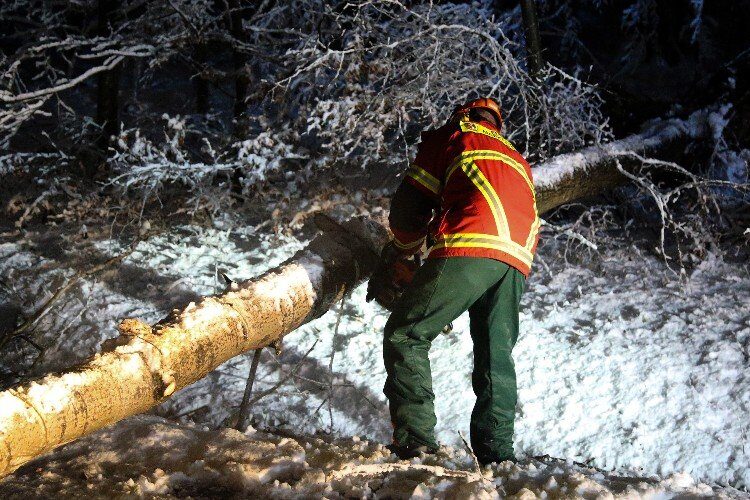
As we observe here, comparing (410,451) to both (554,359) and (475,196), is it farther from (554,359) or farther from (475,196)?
(554,359)

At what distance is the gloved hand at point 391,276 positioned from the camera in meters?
3.13

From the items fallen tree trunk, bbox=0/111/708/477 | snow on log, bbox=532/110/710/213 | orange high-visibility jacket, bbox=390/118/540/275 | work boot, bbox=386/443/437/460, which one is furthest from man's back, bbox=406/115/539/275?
snow on log, bbox=532/110/710/213

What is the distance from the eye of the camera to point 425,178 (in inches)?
118

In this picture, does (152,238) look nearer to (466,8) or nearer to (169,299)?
(169,299)

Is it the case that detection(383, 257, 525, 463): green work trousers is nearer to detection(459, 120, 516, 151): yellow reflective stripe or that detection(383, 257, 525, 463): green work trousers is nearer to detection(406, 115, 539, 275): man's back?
→ detection(406, 115, 539, 275): man's back

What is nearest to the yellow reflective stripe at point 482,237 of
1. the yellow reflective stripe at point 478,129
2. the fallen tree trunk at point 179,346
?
the yellow reflective stripe at point 478,129

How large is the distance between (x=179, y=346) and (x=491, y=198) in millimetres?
1517

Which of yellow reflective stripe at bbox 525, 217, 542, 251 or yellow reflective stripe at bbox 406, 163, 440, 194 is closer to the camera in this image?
yellow reflective stripe at bbox 525, 217, 542, 251

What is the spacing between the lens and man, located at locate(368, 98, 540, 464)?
2627 mm

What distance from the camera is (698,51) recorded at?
23.4 ft

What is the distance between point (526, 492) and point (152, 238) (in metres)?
4.05

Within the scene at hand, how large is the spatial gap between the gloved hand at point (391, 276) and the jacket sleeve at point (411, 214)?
0.39 ft

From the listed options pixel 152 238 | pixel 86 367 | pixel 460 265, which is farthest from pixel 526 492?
pixel 152 238

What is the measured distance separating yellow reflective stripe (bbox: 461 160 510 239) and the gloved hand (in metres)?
0.63
